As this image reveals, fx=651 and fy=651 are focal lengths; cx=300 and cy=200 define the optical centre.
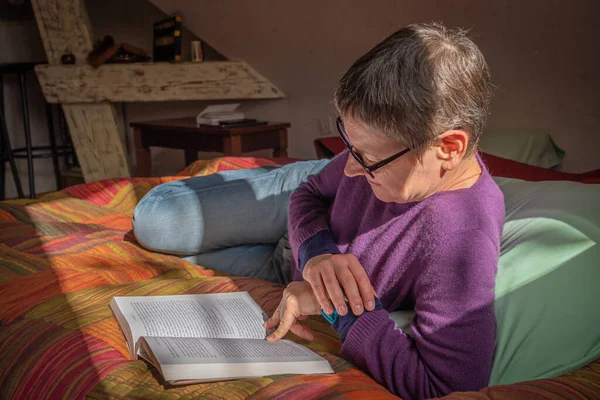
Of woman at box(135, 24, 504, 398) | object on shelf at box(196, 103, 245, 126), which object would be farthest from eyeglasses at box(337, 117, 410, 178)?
object on shelf at box(196, 103, 245, 126)

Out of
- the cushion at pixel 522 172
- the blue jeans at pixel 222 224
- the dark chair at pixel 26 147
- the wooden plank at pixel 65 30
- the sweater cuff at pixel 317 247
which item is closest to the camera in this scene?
the sweater cuff at pixel 317 247

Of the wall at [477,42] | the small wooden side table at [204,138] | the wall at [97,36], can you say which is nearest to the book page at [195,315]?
the wall at [477,42]

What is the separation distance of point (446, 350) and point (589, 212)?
0.41 meters

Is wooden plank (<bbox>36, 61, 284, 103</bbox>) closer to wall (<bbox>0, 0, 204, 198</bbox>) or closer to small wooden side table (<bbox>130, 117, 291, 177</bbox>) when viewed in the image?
small wooden side table (<bbox>130, 117, 291, 177</bbox>)

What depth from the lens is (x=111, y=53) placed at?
11.5ft

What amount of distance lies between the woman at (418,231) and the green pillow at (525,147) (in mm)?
1323

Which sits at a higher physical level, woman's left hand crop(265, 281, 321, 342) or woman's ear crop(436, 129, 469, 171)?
woman's ear crop(436, 129, 469, 171)

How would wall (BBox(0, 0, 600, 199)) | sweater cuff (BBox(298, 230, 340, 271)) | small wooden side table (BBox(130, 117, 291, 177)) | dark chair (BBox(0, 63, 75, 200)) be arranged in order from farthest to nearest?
dark chair (BBox(0, 63, 75, 200)) → small wooden side table (BBox(130, 117, 291, 177)) → wall (BBox(0, 0, 600, 199)) → sweater cuff (BBox(298, 230, 340, 271))

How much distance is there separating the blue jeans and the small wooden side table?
5.29 feet

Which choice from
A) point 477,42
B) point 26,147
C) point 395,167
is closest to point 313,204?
point 395,167

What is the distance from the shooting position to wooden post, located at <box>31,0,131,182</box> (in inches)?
138

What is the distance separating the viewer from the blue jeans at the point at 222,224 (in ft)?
5.35

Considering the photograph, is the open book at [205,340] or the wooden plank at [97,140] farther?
the wooden plank at [97,140]

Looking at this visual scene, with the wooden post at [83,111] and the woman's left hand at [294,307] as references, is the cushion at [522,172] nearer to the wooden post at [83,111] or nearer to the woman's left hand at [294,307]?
the woman's left hand at [294,307]
